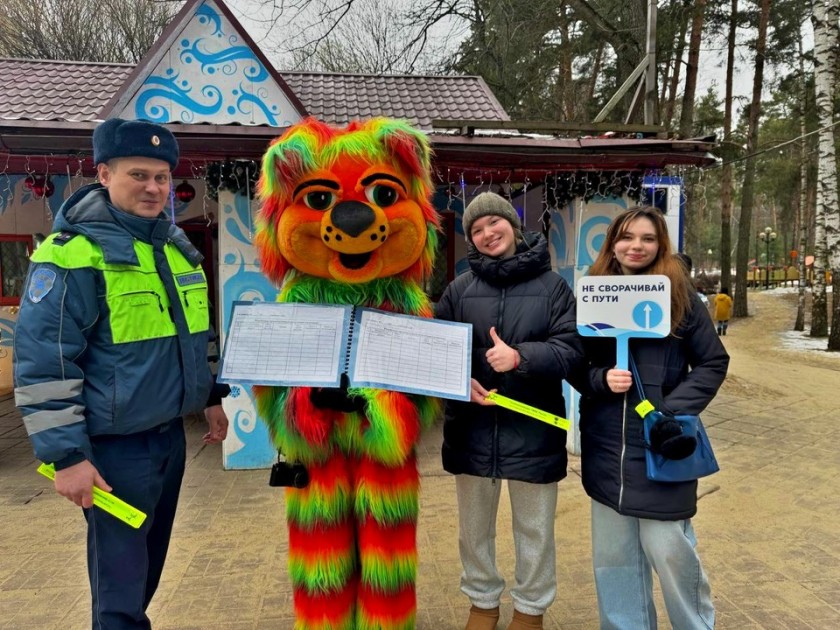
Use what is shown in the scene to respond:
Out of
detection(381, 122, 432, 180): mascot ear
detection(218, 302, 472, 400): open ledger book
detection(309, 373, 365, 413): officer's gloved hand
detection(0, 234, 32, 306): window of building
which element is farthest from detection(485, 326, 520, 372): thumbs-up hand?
detection(0, 234, 32, 306): window of building

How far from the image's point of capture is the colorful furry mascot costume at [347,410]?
7.21 feet

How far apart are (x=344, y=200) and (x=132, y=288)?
32.0 inches

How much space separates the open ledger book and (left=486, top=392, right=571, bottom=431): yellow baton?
0.13 metres

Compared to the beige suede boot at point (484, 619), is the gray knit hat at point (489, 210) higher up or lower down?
higher up

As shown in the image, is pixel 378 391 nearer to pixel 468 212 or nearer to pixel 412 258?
pixel 412 258

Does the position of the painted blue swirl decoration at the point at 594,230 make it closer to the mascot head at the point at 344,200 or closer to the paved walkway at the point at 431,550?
the paved walkway at the point at 431,550

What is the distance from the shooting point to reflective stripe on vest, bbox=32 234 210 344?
6.14 feet

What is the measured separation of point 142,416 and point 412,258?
1.14 metres

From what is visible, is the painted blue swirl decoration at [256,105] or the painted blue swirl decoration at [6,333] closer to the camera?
the painted blue swirl decoration at [256,105]

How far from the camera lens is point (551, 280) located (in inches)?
96.7

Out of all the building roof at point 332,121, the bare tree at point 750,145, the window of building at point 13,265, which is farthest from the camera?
the bare tree at point 750,145

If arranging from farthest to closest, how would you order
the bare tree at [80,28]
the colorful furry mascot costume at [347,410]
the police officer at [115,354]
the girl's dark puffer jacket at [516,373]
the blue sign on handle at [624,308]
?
1. the bare tree at [80,28]
2. the girl's dark puffer jacket at [516,373]
3. the colorful furry mascot costume at [347,410]
4. the blue sign on handle at [624,308]
5. the police officer at [115,354]

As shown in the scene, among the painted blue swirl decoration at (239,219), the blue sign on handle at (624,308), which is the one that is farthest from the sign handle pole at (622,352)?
the painted blue swirl decoration at (239,219)

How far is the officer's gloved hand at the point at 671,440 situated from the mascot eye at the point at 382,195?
130cm
